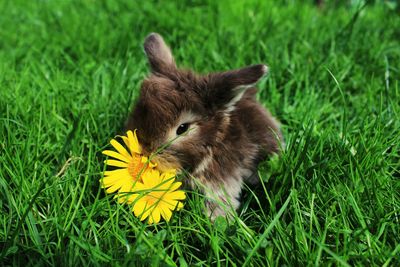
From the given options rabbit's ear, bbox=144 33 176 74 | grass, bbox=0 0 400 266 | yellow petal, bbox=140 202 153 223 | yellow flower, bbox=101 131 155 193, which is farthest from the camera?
rabbit's ear, bbox=144 33 176 74

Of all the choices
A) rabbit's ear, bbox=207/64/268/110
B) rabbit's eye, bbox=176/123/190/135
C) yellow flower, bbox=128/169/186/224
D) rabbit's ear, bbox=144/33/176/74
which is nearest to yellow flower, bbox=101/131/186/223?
yellow flower, bbox=128/169/186/224

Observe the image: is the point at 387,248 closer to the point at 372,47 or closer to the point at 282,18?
the point at 372,47

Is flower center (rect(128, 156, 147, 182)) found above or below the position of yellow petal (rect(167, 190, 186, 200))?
above

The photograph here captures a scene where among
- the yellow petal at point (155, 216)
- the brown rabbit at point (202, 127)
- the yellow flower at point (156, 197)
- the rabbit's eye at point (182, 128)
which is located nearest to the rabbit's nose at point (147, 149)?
Answer: the brown rabbit at point (202, 127)

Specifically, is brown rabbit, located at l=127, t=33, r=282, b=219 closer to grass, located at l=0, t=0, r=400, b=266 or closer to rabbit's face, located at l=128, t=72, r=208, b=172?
rabbit's face, located at l=128, t=72, r=208, b=172

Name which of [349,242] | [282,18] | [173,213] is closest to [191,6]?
[282,18]

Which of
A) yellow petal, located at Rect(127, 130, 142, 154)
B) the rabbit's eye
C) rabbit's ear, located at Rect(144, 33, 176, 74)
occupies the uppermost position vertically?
rabbit's ear, located at Rect(144, 33, 176, 74)

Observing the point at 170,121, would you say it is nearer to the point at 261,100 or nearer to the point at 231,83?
the point at 231,83
